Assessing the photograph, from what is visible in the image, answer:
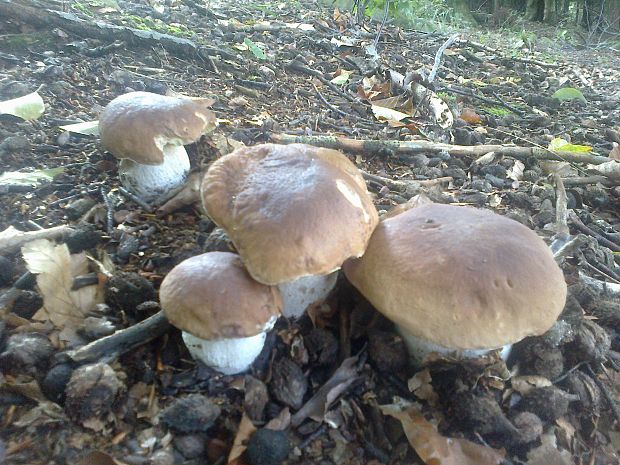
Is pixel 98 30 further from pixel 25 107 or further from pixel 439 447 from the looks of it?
pixel 439 447

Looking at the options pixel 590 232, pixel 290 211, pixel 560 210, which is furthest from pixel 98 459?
pixel 590 232

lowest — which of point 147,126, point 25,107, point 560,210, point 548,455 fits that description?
point 548,455

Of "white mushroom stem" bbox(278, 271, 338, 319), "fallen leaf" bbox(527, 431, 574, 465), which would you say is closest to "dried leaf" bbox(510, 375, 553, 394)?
"fallen leaf" bbox(527, 431, 574, 465)

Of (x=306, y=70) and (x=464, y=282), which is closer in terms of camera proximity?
(x=464, y=282)

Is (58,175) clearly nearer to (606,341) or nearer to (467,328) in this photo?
(467,328)

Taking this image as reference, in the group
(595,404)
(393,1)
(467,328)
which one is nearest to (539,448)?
(595,404)

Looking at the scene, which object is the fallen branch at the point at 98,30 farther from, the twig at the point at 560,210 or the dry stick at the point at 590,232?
the dry stick at the point at 590,232

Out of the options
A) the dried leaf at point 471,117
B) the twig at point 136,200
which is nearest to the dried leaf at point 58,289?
the twig at point 136,200
